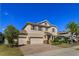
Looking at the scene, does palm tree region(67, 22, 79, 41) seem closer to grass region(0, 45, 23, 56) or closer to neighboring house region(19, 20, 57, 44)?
neighboring house region(19, 20, 57, 44)

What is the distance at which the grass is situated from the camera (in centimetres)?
625

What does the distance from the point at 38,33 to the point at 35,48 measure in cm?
25

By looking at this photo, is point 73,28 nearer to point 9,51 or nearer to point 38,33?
point 38,33

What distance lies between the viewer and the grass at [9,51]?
6250 mm

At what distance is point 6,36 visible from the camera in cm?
628

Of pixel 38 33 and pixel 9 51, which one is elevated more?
pixel 38 33

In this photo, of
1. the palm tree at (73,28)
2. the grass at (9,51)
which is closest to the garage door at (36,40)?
the grass at (9,51)

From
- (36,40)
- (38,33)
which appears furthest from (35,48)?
(38,33)

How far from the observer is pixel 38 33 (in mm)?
6348

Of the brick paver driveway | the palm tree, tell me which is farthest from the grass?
the palm tree

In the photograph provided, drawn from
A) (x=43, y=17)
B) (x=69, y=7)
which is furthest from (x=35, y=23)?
(x=69, y=7)

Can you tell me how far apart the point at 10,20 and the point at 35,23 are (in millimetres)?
398

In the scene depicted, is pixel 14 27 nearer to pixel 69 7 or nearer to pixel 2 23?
pixel 2 23

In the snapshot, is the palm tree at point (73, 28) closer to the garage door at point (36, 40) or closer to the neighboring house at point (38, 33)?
the neighboring house at point (38, 33)
